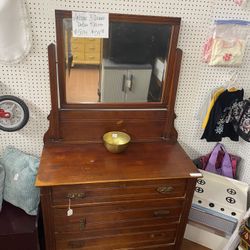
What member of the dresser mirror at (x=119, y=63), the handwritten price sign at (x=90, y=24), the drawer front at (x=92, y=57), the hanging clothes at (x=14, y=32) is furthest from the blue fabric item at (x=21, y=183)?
the handwritten price sign at (x=90, y=24)

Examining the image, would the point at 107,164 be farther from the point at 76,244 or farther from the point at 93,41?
the point at 93,41

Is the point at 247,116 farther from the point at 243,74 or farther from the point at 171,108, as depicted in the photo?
the point at 171,108

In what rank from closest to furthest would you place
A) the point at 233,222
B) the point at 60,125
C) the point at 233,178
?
the point at 60,125 < the point at 233,222 < the point at 233,178

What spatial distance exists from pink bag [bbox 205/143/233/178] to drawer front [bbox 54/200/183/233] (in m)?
0.50

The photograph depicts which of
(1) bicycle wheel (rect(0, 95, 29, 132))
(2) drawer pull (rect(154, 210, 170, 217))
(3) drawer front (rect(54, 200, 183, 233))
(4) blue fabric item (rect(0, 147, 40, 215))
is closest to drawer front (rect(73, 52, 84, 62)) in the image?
(1) bicycle wheel (rect(0, 95, 29, 132))

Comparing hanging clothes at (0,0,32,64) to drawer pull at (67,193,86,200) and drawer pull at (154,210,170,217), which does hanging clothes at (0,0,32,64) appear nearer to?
drawer pull at (67,193,86,200)

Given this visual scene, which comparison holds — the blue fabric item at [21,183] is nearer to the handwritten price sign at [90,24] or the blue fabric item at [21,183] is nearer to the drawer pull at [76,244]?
the drawer pull at [76,244]

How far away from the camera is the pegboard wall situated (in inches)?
51.8

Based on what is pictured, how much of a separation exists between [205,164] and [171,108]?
58cm

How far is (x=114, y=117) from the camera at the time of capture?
1560mm

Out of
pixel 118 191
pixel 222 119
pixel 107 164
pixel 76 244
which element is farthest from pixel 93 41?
pixel 76 244

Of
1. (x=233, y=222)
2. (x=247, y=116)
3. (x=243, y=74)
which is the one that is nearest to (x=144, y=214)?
(x=233, y=222)

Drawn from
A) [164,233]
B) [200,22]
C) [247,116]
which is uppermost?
[200,22]

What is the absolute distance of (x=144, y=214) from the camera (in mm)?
1475
